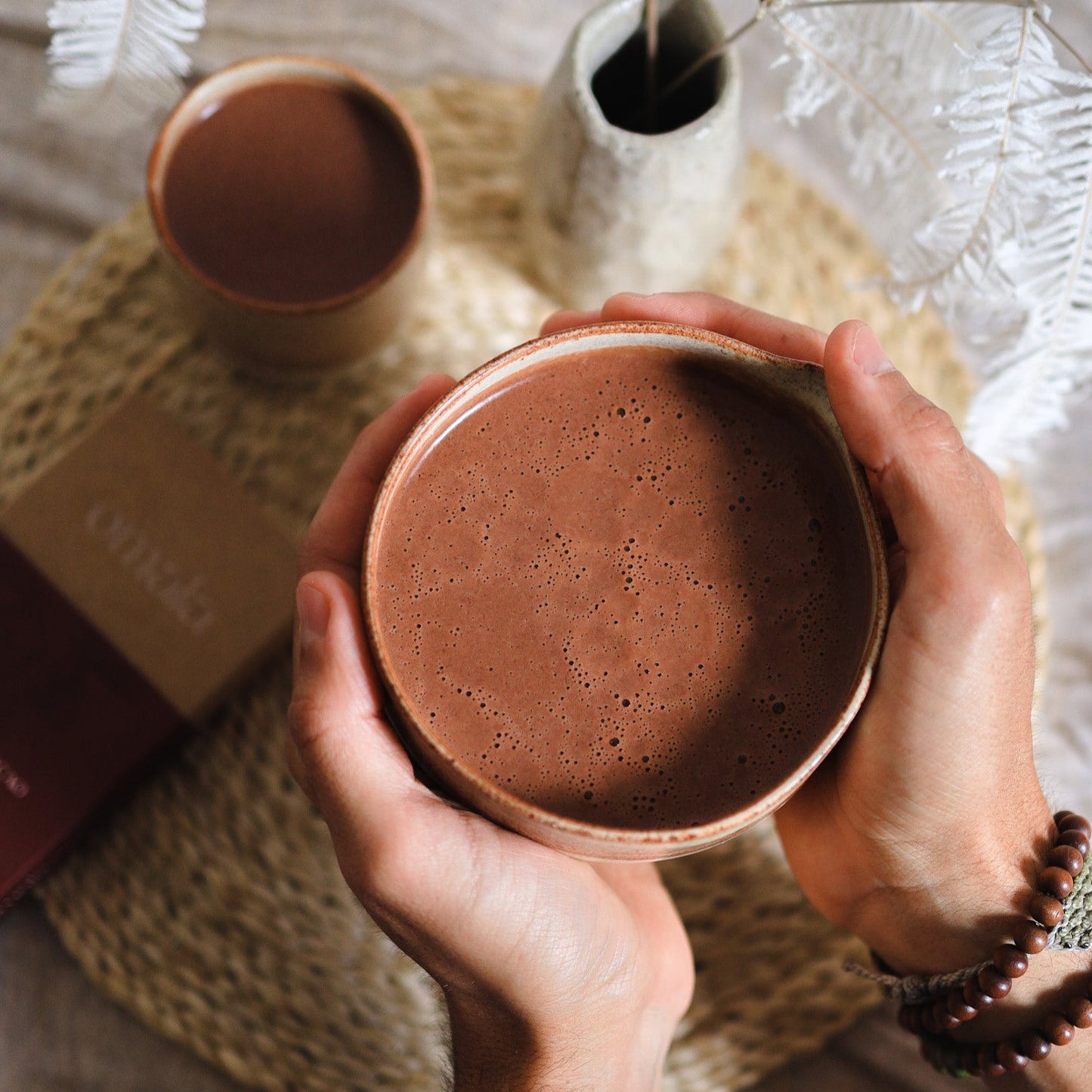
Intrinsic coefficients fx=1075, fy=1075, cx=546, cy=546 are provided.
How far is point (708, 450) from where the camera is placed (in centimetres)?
86

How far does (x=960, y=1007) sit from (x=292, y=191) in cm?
105

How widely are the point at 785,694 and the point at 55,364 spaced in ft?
3.19

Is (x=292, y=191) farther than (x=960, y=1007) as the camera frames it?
Yes

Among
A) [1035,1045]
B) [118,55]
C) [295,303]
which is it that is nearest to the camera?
[118,55]

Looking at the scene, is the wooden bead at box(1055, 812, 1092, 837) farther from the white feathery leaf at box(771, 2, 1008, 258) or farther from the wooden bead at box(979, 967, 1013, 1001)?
the white feathery leaf at box(771, 2, 1008, 258)

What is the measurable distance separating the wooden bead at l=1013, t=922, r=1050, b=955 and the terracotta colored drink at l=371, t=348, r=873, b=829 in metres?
0.32

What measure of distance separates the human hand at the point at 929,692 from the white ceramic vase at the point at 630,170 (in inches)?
4.8

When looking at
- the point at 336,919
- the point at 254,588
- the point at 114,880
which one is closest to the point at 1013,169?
the point at 254,588

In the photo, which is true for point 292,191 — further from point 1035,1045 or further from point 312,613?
point 1035,1045

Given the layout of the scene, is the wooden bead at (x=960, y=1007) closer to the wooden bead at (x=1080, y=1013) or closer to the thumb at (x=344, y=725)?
the wooden bead at (x=1080, y=1013)

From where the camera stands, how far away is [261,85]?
118cm

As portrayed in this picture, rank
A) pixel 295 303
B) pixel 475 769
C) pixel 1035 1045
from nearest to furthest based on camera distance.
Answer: pixel 475 769 → pixel 1035 1045 → pixel 295 303

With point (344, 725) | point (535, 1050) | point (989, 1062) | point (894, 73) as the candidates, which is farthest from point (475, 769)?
point (894, 73)

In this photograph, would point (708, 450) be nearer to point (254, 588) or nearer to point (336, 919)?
point (254, 588)
